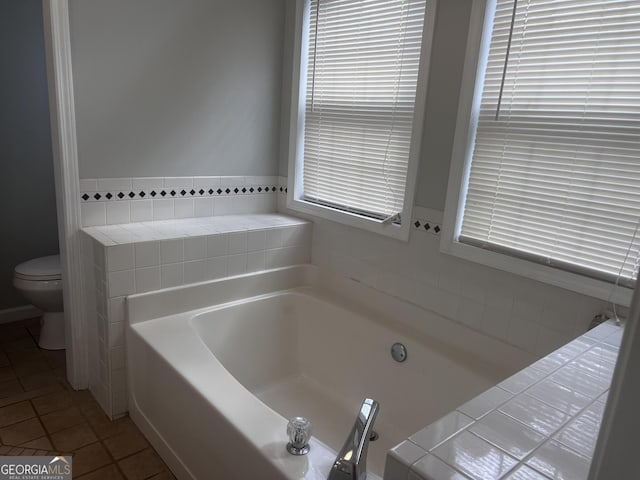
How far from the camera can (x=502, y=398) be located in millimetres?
1152

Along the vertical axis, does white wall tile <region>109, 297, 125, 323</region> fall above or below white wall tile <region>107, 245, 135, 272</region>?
below

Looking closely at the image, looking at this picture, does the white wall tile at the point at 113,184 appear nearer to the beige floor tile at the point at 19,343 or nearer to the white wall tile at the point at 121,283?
the white wall tile at the point at 121,283

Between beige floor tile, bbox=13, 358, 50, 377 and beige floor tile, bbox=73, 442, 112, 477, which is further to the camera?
beige floor tile, bbox=13, 358, 50, 377

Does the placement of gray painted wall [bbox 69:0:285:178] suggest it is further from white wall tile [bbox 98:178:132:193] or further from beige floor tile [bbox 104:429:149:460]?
beige floor tile [bbox 104:429:149:460]

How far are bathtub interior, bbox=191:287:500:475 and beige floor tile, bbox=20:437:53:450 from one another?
757mm

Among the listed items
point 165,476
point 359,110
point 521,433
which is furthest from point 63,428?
point 359,110

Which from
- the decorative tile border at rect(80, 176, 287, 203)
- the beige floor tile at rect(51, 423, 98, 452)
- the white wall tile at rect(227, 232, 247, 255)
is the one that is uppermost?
the decorative tile border at rect(80, 176, 287, 203)

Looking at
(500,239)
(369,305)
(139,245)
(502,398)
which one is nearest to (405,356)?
(369,305)

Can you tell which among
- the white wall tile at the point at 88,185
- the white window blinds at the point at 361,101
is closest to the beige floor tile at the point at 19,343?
the white wall tile at the point at 88,185

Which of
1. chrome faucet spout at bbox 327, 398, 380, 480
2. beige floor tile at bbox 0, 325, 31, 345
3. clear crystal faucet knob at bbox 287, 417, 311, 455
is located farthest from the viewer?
beige floor tile at bbox 0, 325, 31, 345

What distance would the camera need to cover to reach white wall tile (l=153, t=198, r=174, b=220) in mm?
2408

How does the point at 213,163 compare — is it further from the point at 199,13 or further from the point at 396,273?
the point at 396,273

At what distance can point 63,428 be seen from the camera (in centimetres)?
201
